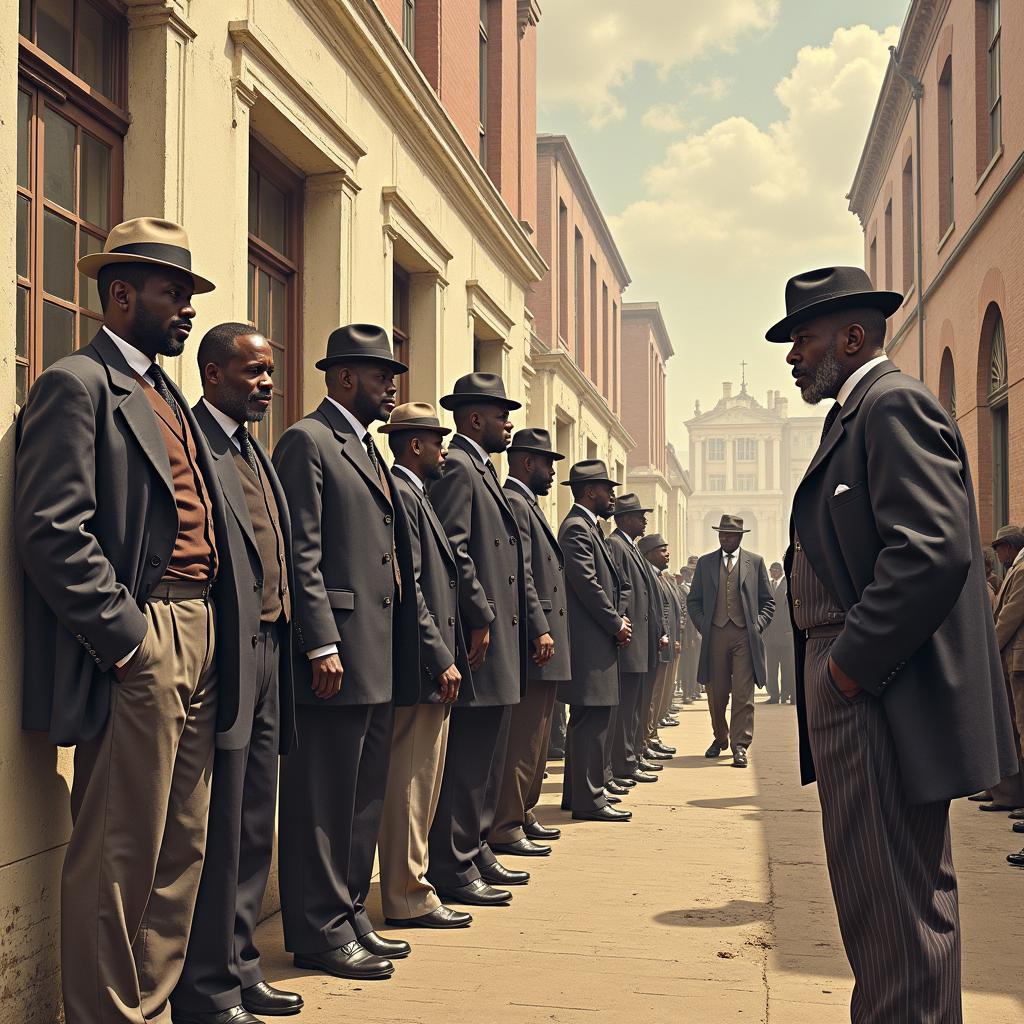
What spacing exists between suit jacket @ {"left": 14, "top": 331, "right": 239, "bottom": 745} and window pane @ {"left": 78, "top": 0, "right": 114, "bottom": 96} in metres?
1.83

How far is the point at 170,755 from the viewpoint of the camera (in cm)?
380

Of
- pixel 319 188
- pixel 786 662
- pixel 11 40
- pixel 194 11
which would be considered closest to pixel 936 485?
pixel 11 40

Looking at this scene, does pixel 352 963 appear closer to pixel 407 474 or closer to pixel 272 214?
pixel 407 474

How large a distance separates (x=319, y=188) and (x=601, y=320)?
69.3ft

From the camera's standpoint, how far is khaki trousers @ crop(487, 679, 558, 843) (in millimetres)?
7094

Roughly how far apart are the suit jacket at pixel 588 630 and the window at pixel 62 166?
4.12 m

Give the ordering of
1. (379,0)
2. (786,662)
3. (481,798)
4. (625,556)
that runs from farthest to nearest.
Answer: (786,662)
(625,556)
(379,0)
(481,798)

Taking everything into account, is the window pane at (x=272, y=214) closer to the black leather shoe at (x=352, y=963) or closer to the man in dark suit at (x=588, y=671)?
the man in dark suit at (x=588, y=671)

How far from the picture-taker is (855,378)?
3.72 m

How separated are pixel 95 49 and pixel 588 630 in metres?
4.75

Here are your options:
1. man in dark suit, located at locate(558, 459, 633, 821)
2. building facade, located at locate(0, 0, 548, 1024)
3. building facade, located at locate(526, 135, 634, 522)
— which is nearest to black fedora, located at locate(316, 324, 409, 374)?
building facade, located at locate(0, 0, 548, 1024)

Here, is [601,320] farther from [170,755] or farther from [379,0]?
[170,755]

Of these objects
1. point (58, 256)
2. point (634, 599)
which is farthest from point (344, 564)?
point (634, 599)

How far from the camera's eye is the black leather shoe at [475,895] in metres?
5.99
